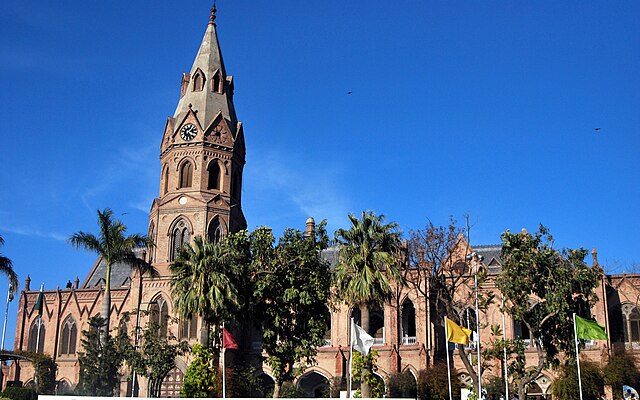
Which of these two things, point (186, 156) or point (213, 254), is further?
point (186, 156)

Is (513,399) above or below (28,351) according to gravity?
below

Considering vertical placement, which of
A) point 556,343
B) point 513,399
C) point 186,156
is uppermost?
point 186,156

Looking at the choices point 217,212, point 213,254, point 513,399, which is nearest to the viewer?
point 213,254

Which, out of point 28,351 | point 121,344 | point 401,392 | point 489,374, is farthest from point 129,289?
point 489,374

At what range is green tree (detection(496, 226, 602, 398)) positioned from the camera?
156 feet

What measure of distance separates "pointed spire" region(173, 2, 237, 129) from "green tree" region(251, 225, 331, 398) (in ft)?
64.9

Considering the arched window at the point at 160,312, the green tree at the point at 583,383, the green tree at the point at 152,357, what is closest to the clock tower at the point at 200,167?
the arched window at the point at 160,312

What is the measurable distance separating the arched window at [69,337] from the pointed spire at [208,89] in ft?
69.6

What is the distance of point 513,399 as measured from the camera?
176 ft

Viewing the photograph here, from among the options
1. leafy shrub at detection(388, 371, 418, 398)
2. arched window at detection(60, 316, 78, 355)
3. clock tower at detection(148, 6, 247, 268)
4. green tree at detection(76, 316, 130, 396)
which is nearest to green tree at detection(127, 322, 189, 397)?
green tree at detection(76, 316, 130, 396)

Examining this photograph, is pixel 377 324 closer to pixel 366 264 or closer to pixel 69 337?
pixel 366 264

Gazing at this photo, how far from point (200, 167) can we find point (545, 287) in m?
29.7

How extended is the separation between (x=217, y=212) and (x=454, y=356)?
22.3m

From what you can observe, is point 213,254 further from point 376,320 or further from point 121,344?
point 376,320
